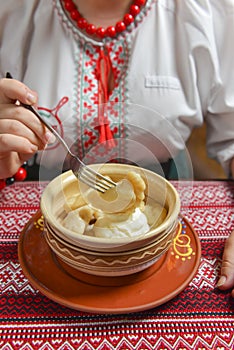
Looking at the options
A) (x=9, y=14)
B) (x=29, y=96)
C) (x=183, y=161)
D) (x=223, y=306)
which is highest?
(x=9, y=14)

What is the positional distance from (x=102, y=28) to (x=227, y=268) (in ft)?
1.98

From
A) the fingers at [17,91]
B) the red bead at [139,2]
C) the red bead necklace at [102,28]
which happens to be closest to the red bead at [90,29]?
the red bead necklace at [102,28]

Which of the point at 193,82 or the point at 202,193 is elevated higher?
the point at 193,82

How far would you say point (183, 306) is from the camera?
47 centimetres

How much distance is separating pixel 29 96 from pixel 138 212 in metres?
0.26

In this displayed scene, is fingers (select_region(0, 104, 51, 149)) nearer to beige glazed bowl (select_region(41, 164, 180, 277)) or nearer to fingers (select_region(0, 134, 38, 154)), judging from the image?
fingers (select_region(0, 134, 38, 154))

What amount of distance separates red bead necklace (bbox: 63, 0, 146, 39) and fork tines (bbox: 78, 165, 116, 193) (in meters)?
0.42

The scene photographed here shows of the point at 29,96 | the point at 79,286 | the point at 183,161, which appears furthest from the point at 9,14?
the point at 79,286

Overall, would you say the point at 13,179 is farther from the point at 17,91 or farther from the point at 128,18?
the point at 128,18

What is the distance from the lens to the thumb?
495 millimetres

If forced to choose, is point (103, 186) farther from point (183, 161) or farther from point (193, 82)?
point (193, 82)

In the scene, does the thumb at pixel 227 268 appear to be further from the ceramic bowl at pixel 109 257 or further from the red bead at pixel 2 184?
the red bead at pixel 2 184

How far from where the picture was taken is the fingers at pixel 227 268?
49cm

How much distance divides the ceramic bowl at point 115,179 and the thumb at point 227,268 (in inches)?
4.4
